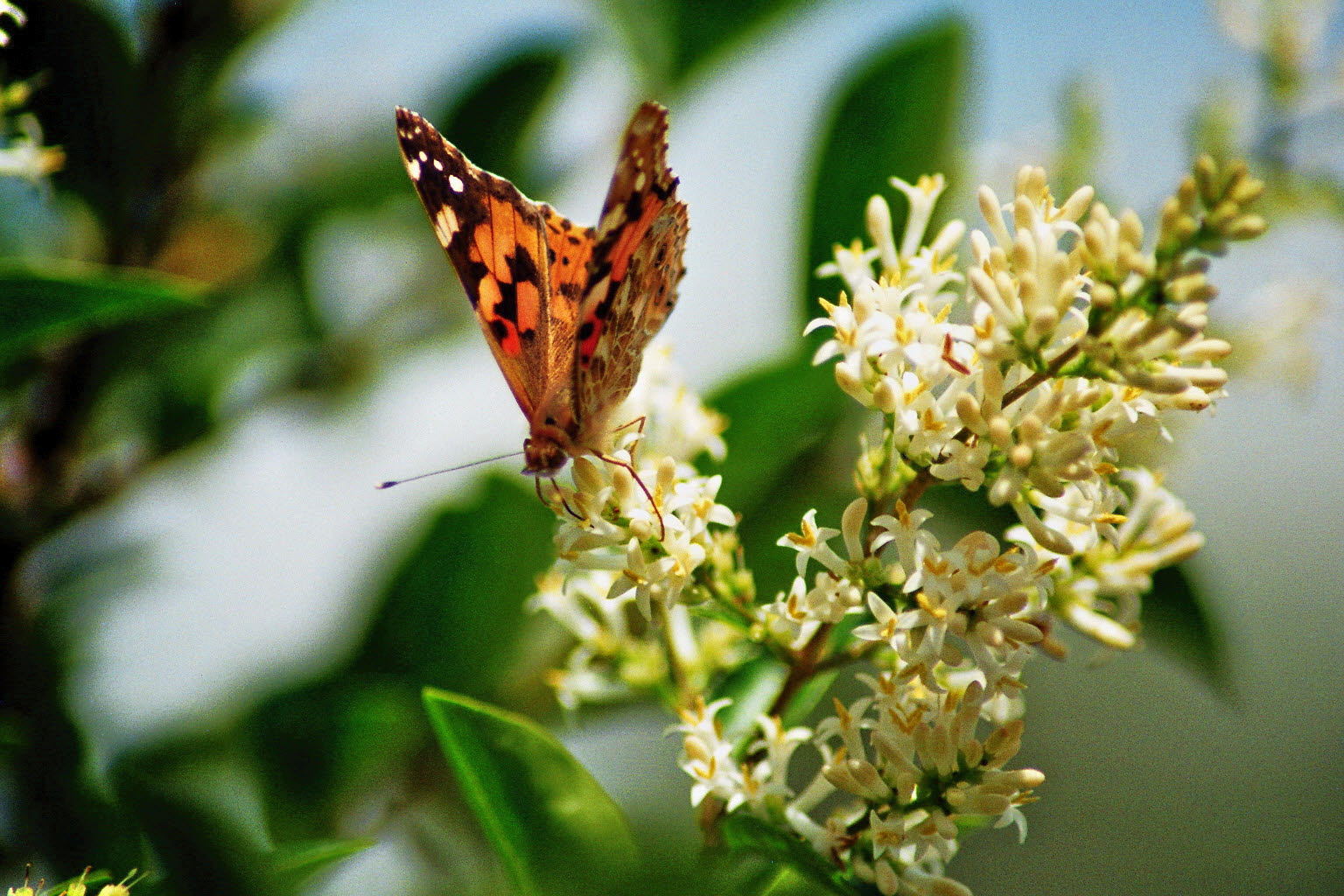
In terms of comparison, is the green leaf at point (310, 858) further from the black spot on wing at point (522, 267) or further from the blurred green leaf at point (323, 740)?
the black spot on wing at point (522, 267)

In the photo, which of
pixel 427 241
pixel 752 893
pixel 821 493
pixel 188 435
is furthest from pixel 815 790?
pixel 427 241

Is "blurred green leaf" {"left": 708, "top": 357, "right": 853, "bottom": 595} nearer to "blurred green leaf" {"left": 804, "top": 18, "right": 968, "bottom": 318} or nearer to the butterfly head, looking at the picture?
"blurred green leaf" {"left": 804, "top": 18, "right": 968, "bottom": 318}

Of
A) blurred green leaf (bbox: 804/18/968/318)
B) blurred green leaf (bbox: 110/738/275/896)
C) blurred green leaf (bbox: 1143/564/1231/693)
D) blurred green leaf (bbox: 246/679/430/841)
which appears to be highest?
blurred green leaf (bbox: 804/18/968/318)

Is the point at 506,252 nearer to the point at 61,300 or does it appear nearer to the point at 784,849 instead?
the point at 61,300

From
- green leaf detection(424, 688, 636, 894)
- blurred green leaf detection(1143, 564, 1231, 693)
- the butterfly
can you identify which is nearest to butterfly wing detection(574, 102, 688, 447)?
the butterfly

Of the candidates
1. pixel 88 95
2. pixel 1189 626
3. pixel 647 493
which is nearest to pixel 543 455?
pixel 647 493
